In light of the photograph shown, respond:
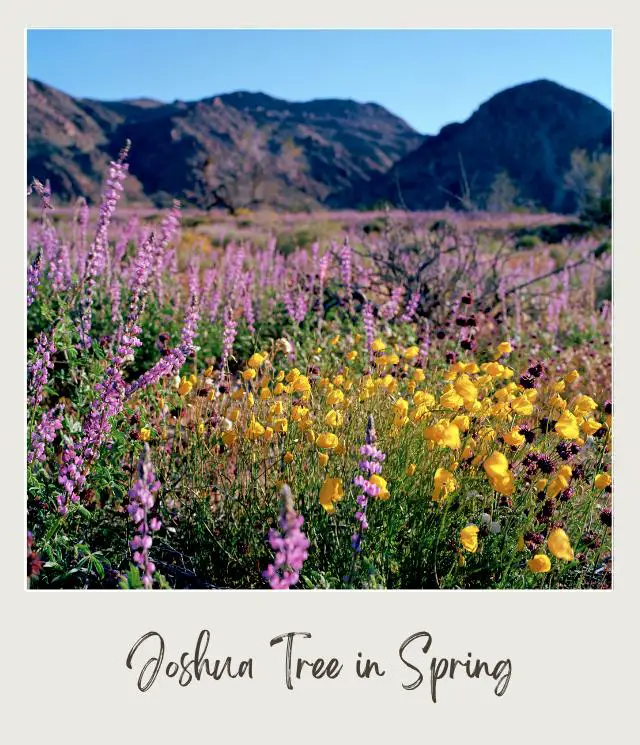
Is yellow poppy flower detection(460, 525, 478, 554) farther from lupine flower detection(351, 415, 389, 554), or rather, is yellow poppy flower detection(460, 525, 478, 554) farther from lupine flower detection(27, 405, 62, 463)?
lupine flower detection(27, 405, 62, 463)

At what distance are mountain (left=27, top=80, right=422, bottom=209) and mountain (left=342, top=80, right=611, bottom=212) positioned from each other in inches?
202

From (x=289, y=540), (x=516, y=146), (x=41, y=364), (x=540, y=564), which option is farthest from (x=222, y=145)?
(x=289, y=540)

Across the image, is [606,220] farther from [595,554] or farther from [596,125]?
[596,125]

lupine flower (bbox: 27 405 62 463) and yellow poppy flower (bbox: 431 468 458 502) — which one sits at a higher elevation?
lupine flower (bbox: 27 405 62 463)

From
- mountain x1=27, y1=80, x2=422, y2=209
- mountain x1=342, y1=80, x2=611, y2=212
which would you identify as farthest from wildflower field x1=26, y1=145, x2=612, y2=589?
mountain x1=342, y1=80, x2=611, y2=212

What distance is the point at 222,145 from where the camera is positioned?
5275 cm

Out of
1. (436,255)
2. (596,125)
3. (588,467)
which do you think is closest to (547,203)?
(596,125)

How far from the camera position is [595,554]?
8.85 feet

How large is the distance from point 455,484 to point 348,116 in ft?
243

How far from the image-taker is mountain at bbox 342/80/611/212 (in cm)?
4816

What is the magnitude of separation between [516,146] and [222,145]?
24.1 m

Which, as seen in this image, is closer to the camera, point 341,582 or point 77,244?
point 341,582

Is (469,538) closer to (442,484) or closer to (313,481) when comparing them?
(442,484)

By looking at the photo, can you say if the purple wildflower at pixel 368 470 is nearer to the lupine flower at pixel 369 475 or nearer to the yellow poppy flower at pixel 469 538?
the lupine flower at pixel 369 475
